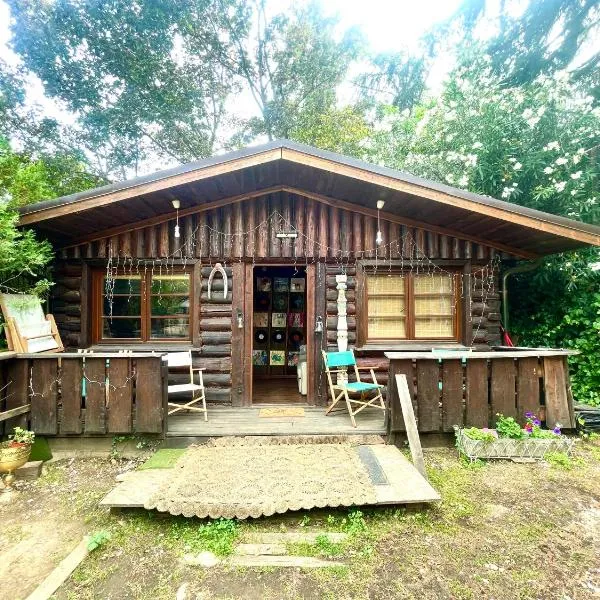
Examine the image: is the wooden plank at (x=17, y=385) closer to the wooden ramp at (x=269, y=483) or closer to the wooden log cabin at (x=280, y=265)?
the wooden log cabin at (x=280, y=265)

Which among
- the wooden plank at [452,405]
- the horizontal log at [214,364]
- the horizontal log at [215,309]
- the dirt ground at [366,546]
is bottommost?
the dirt ground at [366,546]

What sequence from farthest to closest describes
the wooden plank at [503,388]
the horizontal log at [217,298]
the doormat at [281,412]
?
the horizontal log at [217,298], the doormat at [281,412], the wooden plank at [503,388]

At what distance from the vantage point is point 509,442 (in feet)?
12.8

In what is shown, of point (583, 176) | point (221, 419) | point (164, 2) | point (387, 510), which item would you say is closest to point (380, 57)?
point (164, 2)

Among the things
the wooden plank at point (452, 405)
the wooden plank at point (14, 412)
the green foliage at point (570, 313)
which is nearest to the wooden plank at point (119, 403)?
the wooden plank at point (14, 412)

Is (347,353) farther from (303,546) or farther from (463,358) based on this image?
(303,546)

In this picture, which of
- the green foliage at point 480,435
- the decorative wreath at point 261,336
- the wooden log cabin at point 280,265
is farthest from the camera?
the decorative wreath at point 261,336

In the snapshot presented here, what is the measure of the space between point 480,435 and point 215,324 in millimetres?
3892

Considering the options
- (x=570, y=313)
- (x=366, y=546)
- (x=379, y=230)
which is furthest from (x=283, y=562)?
(x=570, y=313)

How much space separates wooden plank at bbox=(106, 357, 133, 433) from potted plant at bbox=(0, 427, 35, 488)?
0.79 m

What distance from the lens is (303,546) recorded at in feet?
8.43

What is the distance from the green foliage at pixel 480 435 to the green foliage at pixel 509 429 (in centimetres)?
20

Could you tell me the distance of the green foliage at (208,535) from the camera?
2.56m

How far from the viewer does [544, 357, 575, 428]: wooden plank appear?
14.0ft
